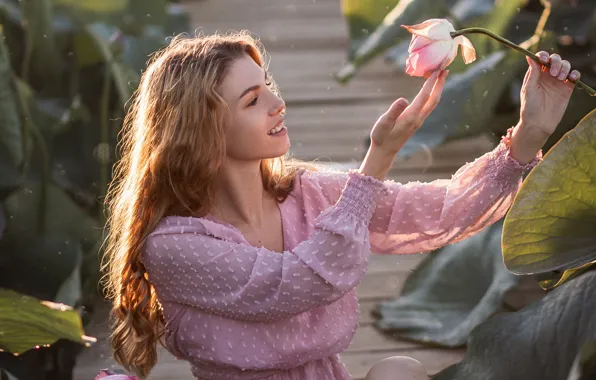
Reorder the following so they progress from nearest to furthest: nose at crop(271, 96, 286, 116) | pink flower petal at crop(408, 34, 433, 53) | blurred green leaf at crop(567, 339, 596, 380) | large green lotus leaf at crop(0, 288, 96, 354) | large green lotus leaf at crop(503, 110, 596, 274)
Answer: blurred green leaf at crop(567, 339, 596, 380), pink flower petal at crop(408, 34, 433, 53), large green lotus leaf at crop(503, 110, 596, 274), nose at crop(271, 96, 286, 116), large green lotus leaf at crop(0, 288, 96, 354)

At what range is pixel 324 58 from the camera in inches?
177

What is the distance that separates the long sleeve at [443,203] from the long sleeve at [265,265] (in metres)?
0.16

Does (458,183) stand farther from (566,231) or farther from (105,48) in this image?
(105,48)

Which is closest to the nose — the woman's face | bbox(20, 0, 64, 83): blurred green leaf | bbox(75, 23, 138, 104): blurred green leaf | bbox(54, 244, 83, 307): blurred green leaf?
the woman's face

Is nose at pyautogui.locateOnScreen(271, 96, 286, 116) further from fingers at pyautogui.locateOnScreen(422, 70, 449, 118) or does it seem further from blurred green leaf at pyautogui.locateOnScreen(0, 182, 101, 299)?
blurred green leaf at pyautogui.locateOnScreen(0, 182, 101, 299)

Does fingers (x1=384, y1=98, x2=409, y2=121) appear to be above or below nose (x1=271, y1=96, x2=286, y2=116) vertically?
above

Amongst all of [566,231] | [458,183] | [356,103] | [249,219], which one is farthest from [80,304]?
[356,103]

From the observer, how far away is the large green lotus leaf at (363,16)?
3092mm

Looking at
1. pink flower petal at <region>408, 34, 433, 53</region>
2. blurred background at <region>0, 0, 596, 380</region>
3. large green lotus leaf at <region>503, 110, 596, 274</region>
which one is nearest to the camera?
pink flower petal at <region>408, 34, 433, 53</region>

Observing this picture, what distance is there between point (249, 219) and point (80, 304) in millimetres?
825

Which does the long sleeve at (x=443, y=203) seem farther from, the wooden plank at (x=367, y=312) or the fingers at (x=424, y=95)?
the wooden plank at (x=367, y=312)

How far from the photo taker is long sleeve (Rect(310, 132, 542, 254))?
1512 millimetres

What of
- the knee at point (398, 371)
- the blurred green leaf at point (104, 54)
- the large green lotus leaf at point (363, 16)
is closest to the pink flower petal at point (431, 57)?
the knee at point (398, 371)

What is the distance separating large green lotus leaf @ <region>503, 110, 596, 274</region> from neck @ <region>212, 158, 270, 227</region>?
347mm
